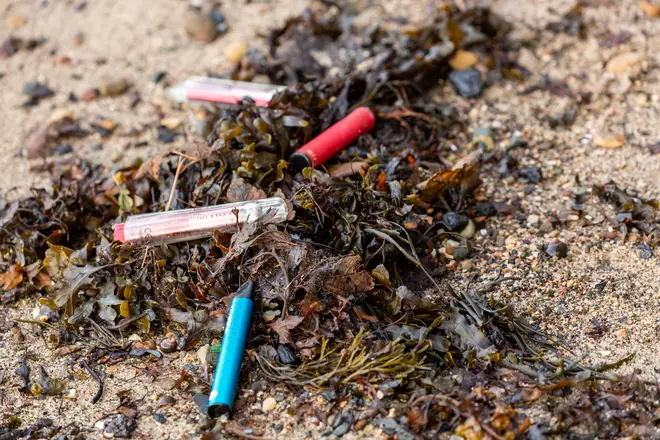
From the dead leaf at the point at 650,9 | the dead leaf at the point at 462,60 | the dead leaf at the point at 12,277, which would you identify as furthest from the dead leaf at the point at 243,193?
the dead leaf at the point at 650,9

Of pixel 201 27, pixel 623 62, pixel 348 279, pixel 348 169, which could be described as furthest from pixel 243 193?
pixel 623 62

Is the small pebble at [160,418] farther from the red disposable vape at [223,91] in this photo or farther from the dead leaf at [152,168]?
the red disposable vape at [223,91]

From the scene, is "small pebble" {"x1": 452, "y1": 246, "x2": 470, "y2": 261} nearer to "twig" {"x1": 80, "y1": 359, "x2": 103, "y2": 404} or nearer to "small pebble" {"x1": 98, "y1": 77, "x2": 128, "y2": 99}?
"twig" {"x1": 80, "y1": 359, "x2": 103, "y2": 404}

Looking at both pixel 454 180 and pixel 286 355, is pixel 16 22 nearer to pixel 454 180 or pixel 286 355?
pixel 454 180

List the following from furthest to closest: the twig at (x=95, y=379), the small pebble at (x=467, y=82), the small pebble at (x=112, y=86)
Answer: the small pebble at (x=112, y=86) < the small pebble at (x=467, y=82) < the twig at (x=95, y=379)

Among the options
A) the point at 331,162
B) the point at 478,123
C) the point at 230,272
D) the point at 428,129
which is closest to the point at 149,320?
the point at 230,272

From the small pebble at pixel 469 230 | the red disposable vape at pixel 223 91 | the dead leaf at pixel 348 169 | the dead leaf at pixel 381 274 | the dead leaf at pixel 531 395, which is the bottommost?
the dead leaf at pixel 531 395

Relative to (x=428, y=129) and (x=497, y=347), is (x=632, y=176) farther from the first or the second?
(x=497, y=347)
